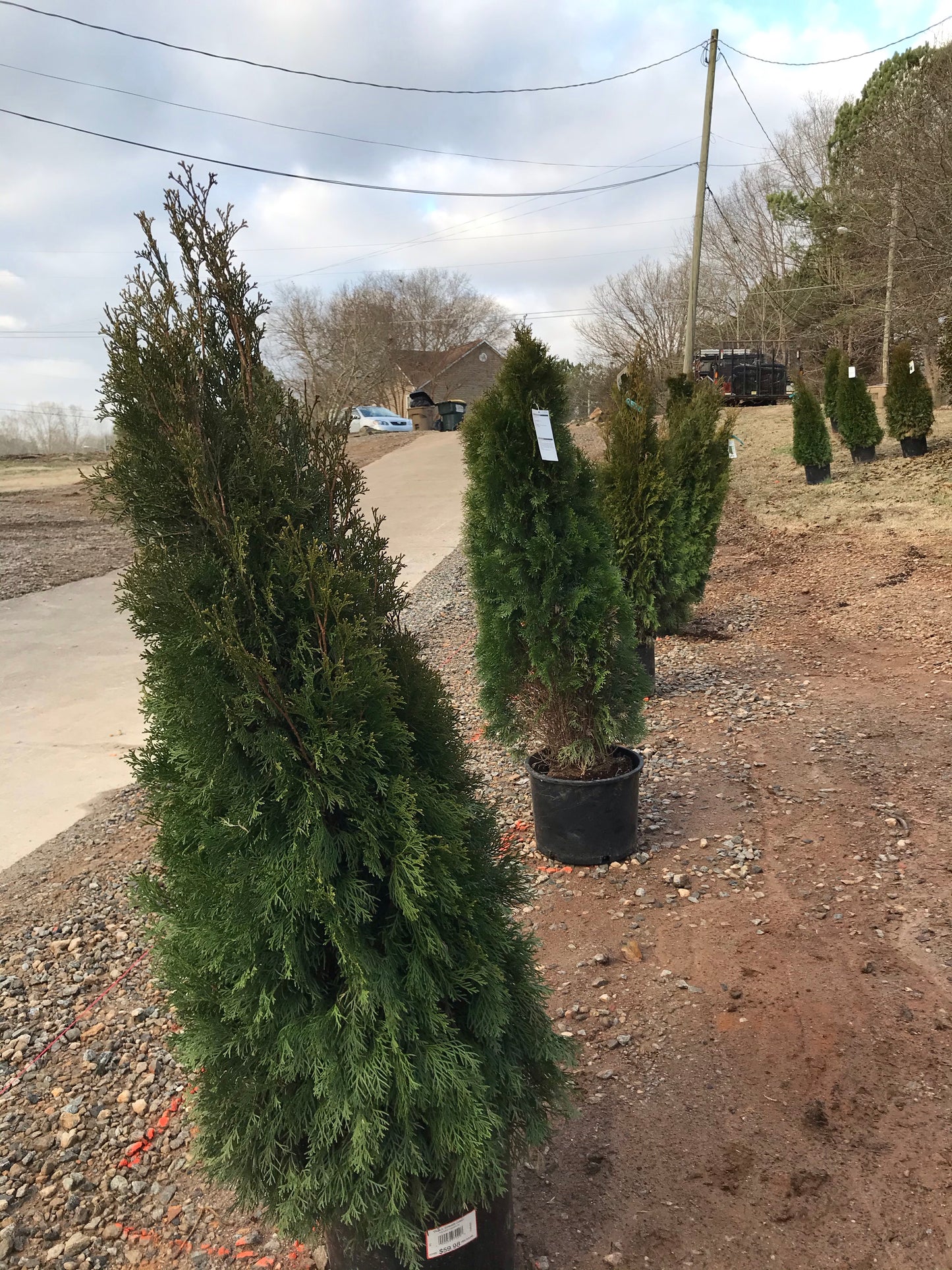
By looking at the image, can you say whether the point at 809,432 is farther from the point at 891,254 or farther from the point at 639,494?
the point at 639,494

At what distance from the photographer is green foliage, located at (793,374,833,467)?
15180mm

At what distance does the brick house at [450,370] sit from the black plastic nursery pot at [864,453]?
40.0 metres

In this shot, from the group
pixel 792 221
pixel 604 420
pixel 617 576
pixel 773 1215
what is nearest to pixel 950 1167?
pixel 773 1215

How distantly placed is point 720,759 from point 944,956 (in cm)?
212

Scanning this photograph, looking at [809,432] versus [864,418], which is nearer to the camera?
[809,432]

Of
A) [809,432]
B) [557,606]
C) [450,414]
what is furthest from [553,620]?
[450,414]

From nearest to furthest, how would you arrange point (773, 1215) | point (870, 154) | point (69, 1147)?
point (773, 1215) < point (69, 1147) < point (870, 154)

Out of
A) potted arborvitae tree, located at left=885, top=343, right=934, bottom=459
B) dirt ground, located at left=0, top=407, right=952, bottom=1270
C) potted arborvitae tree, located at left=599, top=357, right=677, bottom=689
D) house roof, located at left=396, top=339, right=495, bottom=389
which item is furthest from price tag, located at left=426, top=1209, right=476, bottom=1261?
house roof, located at left=396, top=339, right=495, bottom=389

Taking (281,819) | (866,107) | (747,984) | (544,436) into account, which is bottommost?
(747,984)

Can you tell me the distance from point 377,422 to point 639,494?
31.0 metres

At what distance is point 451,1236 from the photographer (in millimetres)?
1876

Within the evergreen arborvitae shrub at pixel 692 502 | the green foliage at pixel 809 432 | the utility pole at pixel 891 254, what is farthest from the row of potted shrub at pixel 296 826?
the utility pole at pixel 891 254

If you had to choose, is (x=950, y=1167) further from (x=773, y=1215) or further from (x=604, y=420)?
(x=604, y=420)

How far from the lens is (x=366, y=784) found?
1817 millimetres
